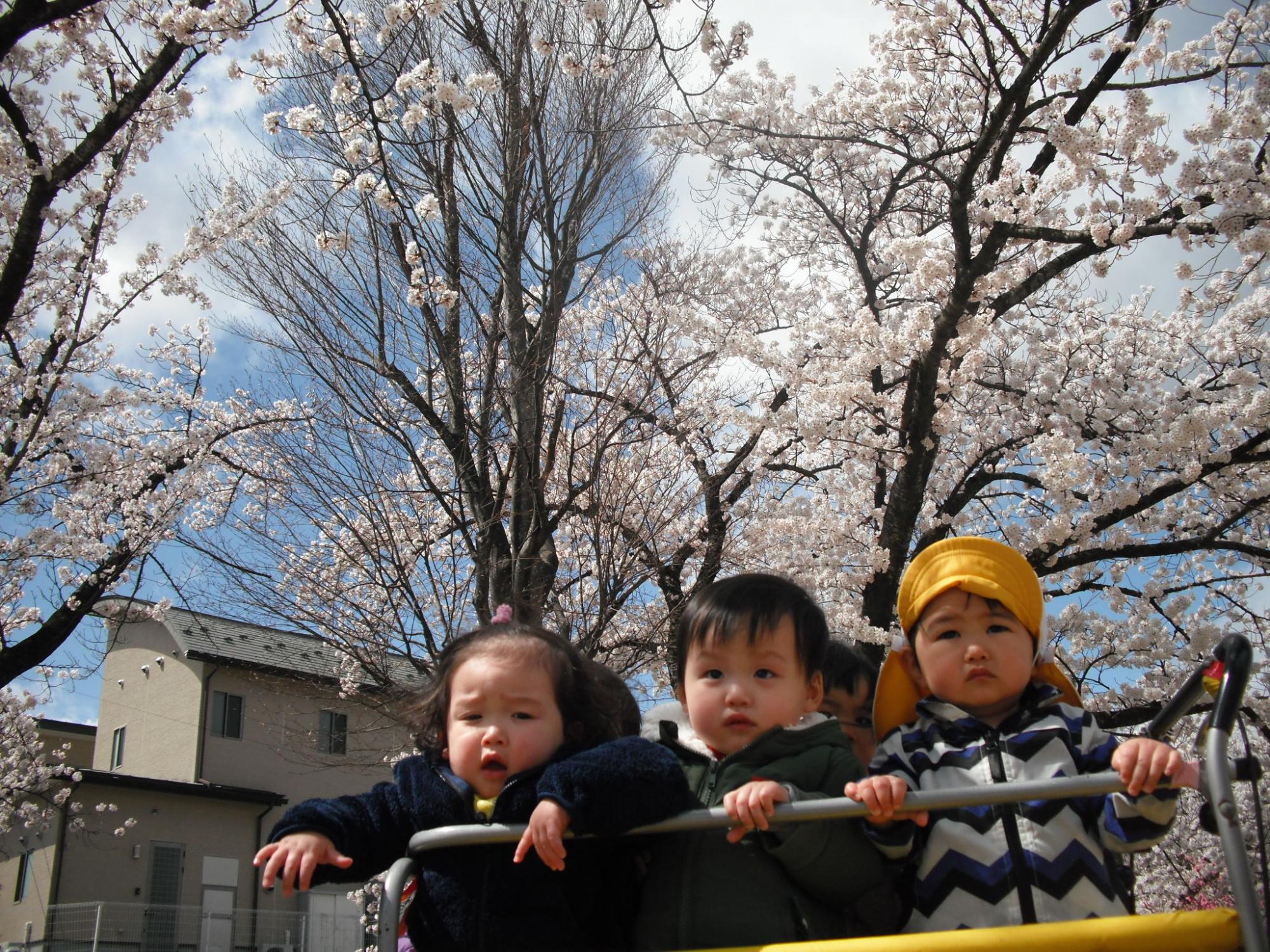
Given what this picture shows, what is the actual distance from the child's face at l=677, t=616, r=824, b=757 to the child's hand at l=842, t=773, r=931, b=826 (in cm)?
50

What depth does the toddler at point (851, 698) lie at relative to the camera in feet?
10.1

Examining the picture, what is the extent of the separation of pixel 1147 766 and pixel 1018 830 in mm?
402

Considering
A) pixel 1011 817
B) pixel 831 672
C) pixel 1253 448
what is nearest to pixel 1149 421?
pixel 1253 448

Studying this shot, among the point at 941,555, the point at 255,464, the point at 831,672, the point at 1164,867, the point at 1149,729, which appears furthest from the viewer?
the point at 1164,867

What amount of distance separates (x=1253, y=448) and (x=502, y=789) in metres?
8.74

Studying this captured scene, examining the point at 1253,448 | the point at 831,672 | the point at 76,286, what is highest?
the point at 76,286

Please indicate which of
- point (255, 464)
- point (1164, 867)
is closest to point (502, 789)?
point (255, 464)

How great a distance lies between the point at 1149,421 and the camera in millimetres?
9734

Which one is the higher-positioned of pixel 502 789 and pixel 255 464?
pixel 255 464

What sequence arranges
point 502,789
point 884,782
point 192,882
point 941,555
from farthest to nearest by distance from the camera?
1. point 192,882
2. point 941,555
3. point 502,789
4. point 884,782

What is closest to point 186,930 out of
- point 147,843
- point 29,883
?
point 147,843

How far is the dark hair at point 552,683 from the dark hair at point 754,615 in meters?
0.27

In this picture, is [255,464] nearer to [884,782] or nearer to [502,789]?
[502,789]

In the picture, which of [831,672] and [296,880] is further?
[831,672]
